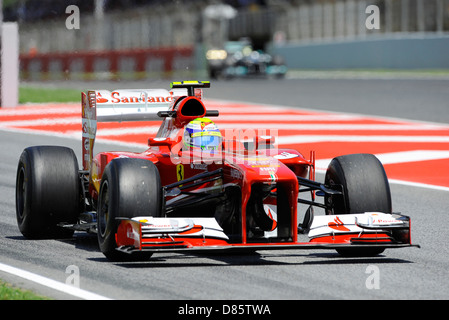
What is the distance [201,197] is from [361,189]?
1078 millimetres

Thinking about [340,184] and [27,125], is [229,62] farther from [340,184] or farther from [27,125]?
[340,184]

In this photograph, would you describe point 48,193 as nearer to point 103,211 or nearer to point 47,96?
point 103,211

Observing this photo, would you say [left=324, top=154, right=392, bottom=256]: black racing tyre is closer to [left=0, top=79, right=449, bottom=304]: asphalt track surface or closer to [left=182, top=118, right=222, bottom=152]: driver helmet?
[left=0, top=79, right=449, bottom=304]: asphalt track surface

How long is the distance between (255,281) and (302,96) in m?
18.2

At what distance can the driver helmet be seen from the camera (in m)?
6.88

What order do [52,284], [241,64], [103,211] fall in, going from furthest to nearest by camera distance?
[241,64] → [103,211] → [52,284]

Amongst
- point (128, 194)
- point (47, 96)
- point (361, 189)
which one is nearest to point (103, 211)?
point (128, 194)

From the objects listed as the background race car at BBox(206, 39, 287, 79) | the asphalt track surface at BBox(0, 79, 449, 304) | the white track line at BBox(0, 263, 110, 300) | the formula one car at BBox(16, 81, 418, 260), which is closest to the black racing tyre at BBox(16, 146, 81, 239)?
the formula one car at BBox(16, 81, 418, 260)

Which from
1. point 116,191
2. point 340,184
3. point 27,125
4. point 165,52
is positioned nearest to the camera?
point 116,191

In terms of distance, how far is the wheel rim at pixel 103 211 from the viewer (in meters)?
6.48

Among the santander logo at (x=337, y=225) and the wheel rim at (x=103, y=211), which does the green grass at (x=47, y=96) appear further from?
the santander logo at (x=337, y=225)

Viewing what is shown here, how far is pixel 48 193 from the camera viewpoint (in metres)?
7.21

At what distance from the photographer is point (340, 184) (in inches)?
264

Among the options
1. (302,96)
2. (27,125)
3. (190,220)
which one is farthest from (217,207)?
(302,96)
